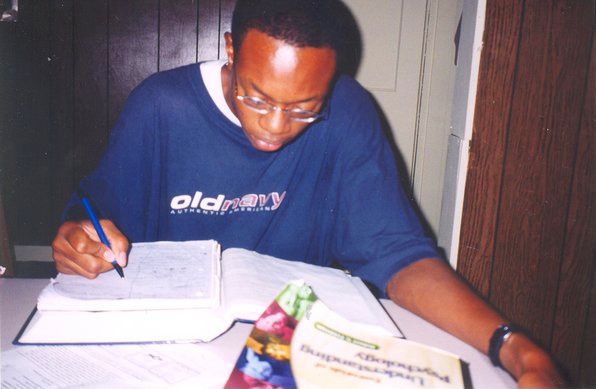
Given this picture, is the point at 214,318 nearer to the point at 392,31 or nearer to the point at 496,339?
the point at 496,339

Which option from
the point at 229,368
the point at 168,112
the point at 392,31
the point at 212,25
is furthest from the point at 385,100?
the point at 229,368

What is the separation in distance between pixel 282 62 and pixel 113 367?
0.55 m

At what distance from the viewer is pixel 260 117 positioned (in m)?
0.93

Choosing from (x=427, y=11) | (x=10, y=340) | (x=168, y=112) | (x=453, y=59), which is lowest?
(x=10, y=340)

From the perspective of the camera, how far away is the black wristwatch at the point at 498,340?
2.26ft

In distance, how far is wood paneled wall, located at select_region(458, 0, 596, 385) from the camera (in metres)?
1.52

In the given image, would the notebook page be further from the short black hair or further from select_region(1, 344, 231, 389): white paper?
the short black hair

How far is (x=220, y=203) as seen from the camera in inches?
46.1

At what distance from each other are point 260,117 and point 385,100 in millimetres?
1397

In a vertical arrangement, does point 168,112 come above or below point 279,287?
above

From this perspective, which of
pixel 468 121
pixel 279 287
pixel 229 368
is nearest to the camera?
pixel 229 368

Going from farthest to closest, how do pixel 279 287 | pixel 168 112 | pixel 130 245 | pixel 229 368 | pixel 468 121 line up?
pixel 468 121, pixel 168 112, pixel 130 245, pixel 279 287, pixel 229 368

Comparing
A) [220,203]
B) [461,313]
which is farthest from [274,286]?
[220,203]

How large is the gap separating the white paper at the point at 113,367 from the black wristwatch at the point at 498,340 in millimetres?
379
